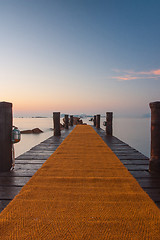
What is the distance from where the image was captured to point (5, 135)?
3156 millimetres

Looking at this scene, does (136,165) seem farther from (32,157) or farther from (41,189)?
→ (32,157)

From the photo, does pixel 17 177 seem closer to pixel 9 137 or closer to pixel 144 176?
pixel 9 137

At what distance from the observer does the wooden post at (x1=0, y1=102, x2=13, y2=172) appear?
122 inches

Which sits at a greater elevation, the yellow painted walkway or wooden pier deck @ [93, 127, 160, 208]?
the yellow painted walkway

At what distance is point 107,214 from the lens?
5.63 feet

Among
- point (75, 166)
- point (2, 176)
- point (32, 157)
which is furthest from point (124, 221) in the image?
point (32, 157)

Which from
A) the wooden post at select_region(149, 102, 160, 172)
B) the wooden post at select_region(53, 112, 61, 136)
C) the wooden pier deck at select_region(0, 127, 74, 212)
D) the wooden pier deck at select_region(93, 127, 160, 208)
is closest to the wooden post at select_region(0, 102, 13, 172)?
the wooden pier deck at select_region(0, 127, 74, 212)

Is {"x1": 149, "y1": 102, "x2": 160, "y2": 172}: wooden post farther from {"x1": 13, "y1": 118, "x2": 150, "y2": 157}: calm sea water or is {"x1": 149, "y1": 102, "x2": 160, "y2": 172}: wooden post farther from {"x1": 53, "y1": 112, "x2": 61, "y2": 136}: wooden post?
{"x1": 13, "y1": 118, "x2": 150, "y2": 157}: calm sea water

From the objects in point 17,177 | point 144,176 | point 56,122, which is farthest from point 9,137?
point 56,122

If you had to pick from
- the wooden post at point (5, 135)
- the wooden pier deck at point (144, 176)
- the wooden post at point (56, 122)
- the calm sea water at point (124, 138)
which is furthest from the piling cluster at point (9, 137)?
the calm sea water at point (124, 138)

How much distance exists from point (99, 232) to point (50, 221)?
520 millimetres

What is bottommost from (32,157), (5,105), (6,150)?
(32,157)

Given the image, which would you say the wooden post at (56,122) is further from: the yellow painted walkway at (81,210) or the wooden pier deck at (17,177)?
the yellow painted walkway at (81,210)

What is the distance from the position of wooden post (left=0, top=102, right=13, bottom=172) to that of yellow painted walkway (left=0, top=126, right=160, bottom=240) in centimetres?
84
